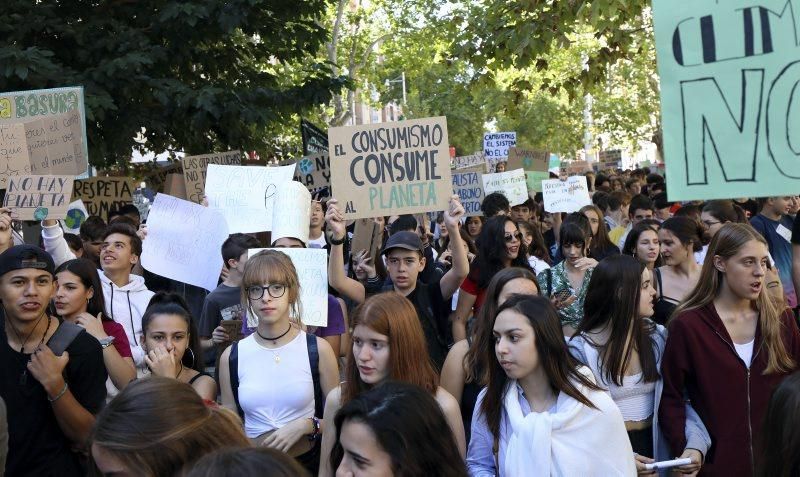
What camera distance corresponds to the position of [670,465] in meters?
4.59

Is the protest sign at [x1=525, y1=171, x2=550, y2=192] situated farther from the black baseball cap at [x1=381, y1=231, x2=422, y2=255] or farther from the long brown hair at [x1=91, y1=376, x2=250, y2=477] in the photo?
the long brown hair at [x1=91, y1=376, x2=250, y2=477]

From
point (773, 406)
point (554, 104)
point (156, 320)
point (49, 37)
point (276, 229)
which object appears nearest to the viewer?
point (773, 406)

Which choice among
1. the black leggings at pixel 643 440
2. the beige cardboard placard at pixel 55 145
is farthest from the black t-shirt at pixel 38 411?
the beige cardboard placard at pixel 55 145

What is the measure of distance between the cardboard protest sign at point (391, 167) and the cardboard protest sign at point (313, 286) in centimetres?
91

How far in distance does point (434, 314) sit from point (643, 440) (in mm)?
2196

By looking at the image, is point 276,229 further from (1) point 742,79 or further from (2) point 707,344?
(1) point 742,79

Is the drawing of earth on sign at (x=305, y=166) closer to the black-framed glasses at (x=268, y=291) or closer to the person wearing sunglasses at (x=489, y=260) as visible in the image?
the person wearing sunglasses at (x=489, y=260)

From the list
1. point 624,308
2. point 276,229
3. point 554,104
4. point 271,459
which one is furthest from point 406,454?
point 554,104

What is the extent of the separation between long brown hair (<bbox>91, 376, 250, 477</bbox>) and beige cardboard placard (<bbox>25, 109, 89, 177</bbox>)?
7.24 metres

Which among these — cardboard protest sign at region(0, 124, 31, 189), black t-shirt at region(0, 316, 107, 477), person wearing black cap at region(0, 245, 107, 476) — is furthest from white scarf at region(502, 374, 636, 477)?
cardboard protest sign at region(0, 124, 31, 189)

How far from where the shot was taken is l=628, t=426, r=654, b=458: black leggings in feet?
16.4

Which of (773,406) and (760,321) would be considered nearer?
(773,406)

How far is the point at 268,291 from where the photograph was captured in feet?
17.1

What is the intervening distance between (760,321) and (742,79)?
162cm
